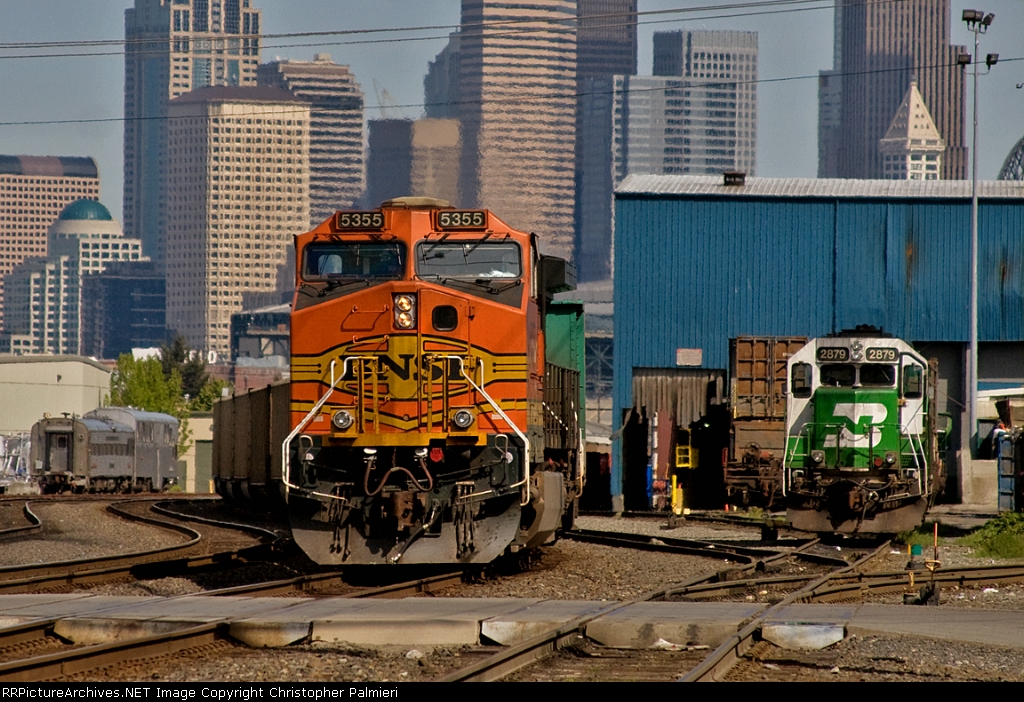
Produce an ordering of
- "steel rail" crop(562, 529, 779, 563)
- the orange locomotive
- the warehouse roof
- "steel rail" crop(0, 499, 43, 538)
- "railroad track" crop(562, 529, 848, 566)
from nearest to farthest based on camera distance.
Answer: the orange locomotive → "railroad track" crop(562, 529, 848, 566) → "steel rail" crop(562, 529, 779, 563) → "steel rail" crop(0, 499, 43, 538) → the warehouse roof

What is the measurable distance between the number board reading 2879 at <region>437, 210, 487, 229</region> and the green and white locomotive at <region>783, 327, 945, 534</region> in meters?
9.40

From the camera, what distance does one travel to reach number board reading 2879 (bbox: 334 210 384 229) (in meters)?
15.9

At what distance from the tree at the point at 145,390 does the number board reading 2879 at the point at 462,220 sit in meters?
84.0

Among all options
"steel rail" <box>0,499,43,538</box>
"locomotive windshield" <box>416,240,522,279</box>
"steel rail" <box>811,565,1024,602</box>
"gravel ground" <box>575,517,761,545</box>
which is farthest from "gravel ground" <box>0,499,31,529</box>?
"steel rail" <box>811,565,1024,602</box>

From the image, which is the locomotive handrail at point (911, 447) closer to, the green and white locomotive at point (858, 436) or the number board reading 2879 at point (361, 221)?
the green and white locomotive at point (858, 436)

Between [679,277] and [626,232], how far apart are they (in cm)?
194

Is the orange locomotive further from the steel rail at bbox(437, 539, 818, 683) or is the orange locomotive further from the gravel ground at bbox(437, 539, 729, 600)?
the steel rail at bbox(437, 539, 818, 683)

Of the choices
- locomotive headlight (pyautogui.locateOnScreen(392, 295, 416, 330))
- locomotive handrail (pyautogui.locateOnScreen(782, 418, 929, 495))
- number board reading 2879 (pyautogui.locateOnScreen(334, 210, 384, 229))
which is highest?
number board reading 2879 (pyautogui.locateOnScreen(334, 210, 384, 229))

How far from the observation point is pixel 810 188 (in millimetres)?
41812

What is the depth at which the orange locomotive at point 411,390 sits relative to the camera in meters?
15.2

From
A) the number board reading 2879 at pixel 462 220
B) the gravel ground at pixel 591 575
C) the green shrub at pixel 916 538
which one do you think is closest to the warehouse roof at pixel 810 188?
the green shrub at pixel 916 538

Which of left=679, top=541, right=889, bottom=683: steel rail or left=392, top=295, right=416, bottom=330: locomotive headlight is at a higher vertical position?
left=392, top=295, right=416, bottom=330: locomotive headlight

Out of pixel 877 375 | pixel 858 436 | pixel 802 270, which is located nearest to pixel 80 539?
pixel 858 436
